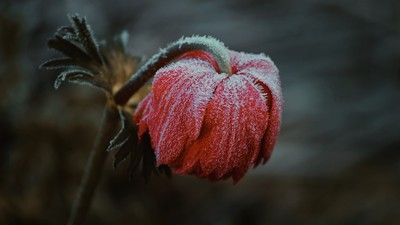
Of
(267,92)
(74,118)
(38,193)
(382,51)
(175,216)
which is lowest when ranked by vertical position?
(175,216)

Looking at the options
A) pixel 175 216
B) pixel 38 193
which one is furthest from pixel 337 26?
pixel 38 193

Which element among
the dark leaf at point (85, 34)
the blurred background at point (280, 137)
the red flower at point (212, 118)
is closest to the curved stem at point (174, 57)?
the red flower at point (212, 118)

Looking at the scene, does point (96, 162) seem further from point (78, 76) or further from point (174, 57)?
point (174, 57)

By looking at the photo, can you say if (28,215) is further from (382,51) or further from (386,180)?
(382,51)

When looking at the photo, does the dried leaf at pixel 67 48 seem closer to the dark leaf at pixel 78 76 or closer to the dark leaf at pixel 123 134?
the dark leaf at pixel 78 76

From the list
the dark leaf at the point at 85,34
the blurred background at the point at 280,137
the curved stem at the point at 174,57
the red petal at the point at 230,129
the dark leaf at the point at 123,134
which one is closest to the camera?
the red petal at the point at 230,129

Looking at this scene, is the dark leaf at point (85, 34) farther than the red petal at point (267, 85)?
Yes

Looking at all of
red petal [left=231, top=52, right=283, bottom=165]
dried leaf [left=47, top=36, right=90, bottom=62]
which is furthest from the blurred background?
red petal [left=231, top=52, right=283, bottom=165]

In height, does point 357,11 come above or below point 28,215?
above
